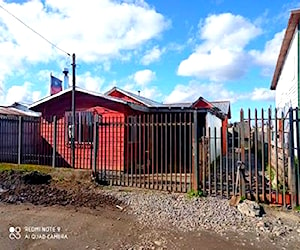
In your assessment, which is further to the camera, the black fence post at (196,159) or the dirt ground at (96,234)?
the black fence post at (196,159)

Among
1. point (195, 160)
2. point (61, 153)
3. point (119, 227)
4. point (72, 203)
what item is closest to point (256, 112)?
point (195, 160)

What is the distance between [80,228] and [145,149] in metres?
6.39

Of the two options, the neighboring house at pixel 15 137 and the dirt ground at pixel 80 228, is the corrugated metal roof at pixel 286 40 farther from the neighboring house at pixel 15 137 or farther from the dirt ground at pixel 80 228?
the neighboring house at pixel 15 137

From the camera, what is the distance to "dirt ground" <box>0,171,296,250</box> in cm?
509

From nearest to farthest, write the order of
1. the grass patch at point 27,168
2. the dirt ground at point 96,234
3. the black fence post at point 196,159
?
the dirt ground at point 96,234
the black fence post at point 196,159
the grass patch at point 27,168

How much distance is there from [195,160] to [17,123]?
860 cm

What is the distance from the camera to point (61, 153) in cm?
1370

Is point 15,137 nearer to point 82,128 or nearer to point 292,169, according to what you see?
point 82,128

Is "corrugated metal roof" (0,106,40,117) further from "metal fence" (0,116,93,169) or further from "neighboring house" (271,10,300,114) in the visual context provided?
"neighboring house" (271,10,300,114)

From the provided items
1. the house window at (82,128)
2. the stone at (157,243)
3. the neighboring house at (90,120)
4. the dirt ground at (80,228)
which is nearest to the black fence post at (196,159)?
the dirt ground at (80,228)

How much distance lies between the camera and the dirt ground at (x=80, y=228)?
200 inches

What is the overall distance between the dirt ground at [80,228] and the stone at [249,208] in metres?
1.16

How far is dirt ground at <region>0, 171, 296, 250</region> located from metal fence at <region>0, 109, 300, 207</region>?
2.09 m

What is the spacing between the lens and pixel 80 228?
230 inches
